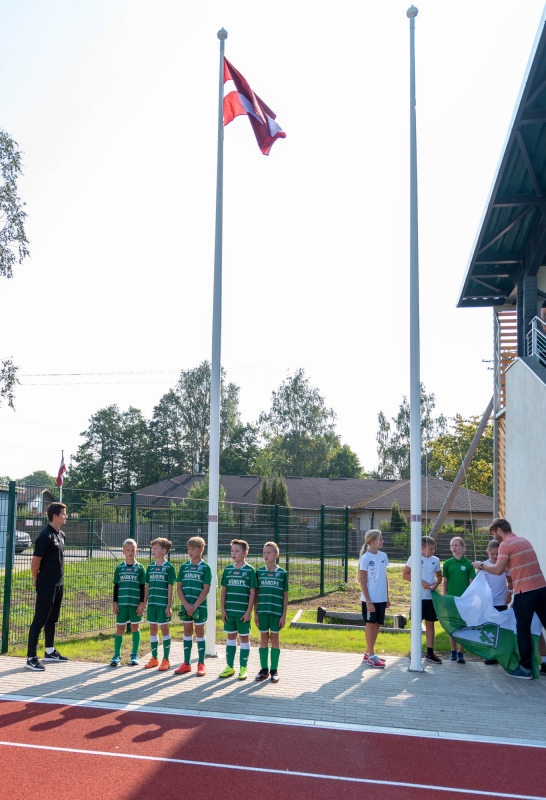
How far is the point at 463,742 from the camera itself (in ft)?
21.2

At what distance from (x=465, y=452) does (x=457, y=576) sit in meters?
40.7

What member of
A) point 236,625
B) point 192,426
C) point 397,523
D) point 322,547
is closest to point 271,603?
point 236,625

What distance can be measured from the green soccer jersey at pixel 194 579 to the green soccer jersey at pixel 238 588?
0.35 metres

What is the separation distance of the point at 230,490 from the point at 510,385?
42.4 meters

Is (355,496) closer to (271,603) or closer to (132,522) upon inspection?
(132,522)

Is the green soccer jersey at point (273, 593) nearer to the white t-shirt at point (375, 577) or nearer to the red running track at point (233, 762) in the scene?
the white t-shirt at point (375, 577)

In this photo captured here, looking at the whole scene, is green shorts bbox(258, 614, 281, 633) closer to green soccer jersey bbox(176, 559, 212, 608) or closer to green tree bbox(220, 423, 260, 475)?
green soccer jersey bbox(176, 559, 212, 608)

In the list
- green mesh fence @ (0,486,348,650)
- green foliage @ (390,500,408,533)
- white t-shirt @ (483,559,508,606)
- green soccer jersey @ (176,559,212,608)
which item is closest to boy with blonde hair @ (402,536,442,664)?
white t-shirt @ (483,559,508,606)

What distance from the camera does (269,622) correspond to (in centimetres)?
849

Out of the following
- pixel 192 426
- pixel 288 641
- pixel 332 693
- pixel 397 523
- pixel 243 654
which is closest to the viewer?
pixel 332 693

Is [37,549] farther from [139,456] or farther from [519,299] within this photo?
[139,456]

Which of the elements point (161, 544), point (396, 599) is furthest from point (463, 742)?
point (396, 599)

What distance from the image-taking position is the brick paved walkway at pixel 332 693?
7.09 m

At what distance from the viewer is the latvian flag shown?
10633mm
